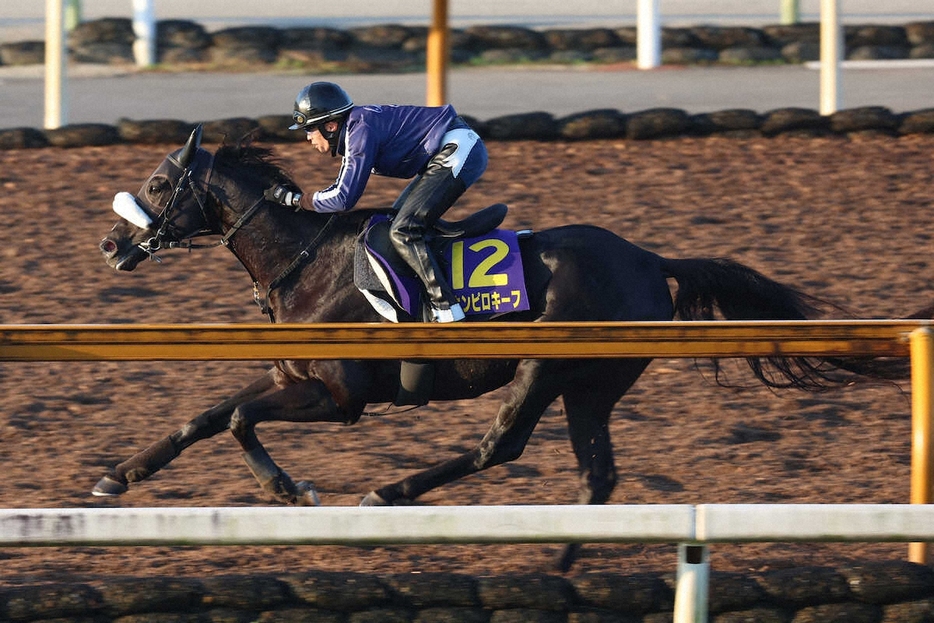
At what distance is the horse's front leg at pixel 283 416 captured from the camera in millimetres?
6168

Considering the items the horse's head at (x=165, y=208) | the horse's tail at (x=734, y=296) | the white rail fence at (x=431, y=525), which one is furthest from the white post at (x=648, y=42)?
the white rail fence at (x=431, y=525)

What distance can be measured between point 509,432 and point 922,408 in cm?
197

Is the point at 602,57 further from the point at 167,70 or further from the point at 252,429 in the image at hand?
the point at 252,429

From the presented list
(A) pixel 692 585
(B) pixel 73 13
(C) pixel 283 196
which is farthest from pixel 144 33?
(A) pixel 692 585

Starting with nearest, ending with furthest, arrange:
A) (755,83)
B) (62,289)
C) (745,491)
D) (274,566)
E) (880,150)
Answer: (274,566) < (745,491) < (62,289) < (880,150) < (755,83)

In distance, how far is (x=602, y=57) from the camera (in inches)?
618

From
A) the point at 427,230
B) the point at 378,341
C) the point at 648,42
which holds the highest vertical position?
the point at 648,42

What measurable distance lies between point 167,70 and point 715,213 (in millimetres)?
7190

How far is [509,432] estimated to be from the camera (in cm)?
624

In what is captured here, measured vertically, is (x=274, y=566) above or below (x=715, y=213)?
below

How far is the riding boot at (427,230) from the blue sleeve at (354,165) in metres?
0.21

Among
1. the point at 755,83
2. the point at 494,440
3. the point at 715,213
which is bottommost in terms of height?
the point at 494,440

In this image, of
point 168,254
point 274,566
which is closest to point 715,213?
point 168,254

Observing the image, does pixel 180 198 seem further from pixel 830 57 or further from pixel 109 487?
pixel 830 57
